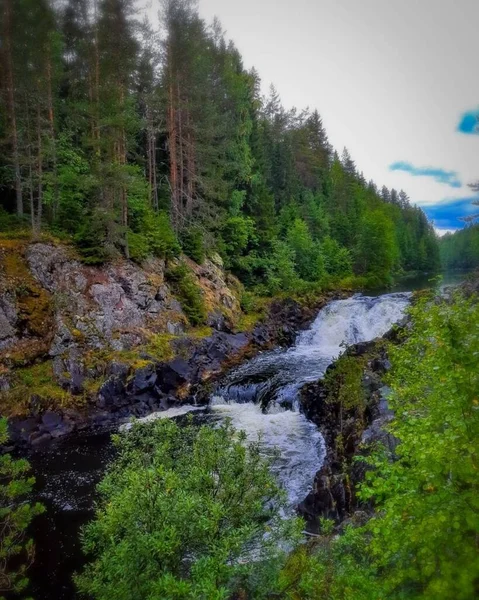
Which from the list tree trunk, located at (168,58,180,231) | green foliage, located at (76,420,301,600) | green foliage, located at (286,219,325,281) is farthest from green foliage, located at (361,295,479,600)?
green foliage, located at (286,219,325,281)

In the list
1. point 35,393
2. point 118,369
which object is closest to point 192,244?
point 118,369

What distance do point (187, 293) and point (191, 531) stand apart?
20.2m

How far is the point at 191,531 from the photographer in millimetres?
6141

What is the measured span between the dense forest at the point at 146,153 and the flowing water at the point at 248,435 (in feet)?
33.4

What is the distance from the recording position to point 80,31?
30.6 meters

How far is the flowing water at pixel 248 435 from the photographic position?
36.5ft

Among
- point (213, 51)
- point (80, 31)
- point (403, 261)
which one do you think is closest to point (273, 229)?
point (213, 51)

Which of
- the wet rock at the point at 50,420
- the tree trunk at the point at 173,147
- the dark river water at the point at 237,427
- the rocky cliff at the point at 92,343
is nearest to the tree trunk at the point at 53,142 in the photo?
the rocky cliff at the point at 92,343

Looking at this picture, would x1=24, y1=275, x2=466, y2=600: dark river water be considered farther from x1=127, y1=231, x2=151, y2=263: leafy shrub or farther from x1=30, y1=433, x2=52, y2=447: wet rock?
x1=127, y1=231, x2=151, y2=263: leafy shrub

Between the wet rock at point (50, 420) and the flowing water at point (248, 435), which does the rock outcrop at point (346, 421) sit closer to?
the flowing water at point (248, 435)

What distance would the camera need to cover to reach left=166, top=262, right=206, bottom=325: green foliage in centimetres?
2539

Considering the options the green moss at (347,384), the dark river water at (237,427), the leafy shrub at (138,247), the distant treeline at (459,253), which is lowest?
the dark river water at (237,427)

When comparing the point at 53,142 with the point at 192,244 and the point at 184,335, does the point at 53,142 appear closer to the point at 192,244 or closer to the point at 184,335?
the point at 192,244

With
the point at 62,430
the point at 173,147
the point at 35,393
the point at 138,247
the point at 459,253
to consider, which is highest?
the point at 173,147
